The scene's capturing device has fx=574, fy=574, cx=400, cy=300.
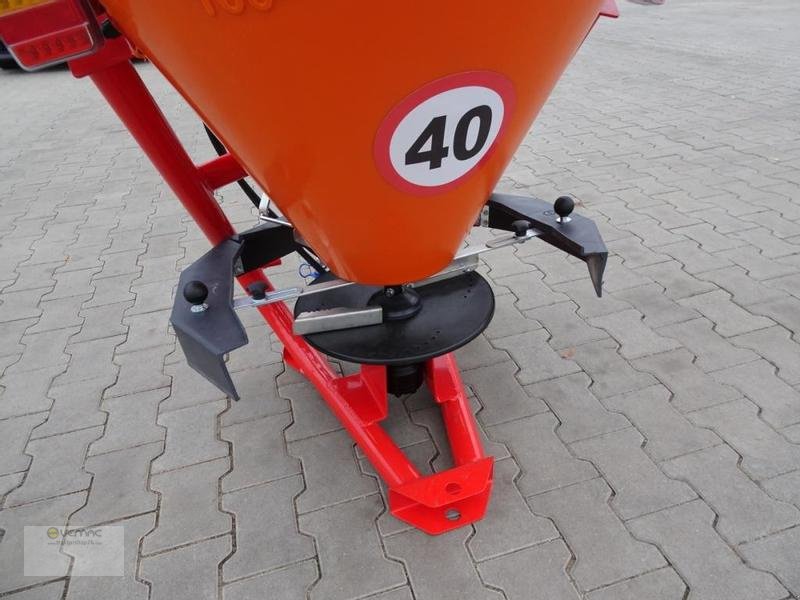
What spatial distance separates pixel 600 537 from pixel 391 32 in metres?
1.22

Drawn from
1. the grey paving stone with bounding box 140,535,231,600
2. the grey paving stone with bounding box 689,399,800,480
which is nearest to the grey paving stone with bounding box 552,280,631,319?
the grey paving stone with bounding box 689,399,800,480

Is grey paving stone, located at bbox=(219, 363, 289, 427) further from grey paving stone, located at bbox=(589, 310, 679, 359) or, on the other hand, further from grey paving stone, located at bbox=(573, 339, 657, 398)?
grey paving stone, located at bbox=(589, 310, 679, 359)

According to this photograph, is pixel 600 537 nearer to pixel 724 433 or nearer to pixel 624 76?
pixel 724 433

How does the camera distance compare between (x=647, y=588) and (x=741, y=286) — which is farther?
(x=741, y=286)

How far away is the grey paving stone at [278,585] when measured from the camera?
1327 millimetres

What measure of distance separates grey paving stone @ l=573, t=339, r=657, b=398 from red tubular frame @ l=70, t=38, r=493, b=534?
1.65 ft

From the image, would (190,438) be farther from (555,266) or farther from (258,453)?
(555,266)

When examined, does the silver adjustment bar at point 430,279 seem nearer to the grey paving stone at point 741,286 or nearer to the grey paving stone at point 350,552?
the grey paving stone at point 350,552

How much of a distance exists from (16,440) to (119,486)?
467 millimetres

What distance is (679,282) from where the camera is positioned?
235 cm

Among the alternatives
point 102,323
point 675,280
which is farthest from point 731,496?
point 102,323

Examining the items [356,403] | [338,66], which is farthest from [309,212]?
[356,403]

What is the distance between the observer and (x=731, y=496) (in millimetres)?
1457

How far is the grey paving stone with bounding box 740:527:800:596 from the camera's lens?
1.27 m
